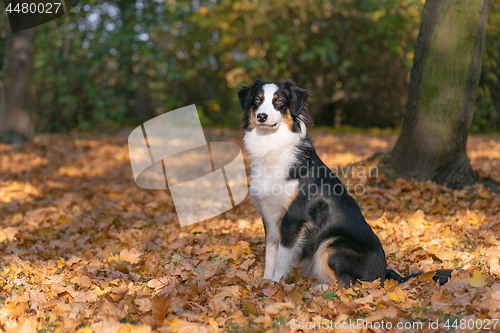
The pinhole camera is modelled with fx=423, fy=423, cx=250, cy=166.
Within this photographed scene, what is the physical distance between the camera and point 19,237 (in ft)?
16.8

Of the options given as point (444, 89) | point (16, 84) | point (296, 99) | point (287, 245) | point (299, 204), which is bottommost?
point (287, 245)

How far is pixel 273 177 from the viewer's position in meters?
3.79

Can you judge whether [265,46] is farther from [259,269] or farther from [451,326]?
[451,326]

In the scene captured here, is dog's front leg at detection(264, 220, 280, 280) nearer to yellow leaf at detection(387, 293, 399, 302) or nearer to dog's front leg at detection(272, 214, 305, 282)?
dog's front leg at detection(272, 214, 305, 282)

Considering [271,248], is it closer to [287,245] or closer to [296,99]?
[287,245]

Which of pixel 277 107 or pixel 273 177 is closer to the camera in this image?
pixel 273 177

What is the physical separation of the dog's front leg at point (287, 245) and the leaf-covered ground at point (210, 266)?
17cm

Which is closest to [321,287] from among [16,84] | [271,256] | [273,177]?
[271,256]

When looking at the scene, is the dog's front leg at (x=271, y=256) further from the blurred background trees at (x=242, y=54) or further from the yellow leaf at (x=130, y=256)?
the blurred background trees at (x=242, y=54)

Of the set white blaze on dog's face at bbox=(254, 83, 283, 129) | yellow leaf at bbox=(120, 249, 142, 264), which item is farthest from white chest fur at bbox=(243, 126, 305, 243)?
yellow leaf at bbox=(120, 249, 142, 264)

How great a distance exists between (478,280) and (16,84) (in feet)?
39.7

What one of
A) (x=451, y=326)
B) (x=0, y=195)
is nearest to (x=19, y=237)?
(x=0, y=195)

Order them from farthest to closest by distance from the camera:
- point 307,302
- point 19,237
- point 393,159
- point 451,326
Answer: point 393,159 < point 19,237 < point 307,302 < point 451,326

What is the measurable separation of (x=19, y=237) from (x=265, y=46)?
41.7 feet
